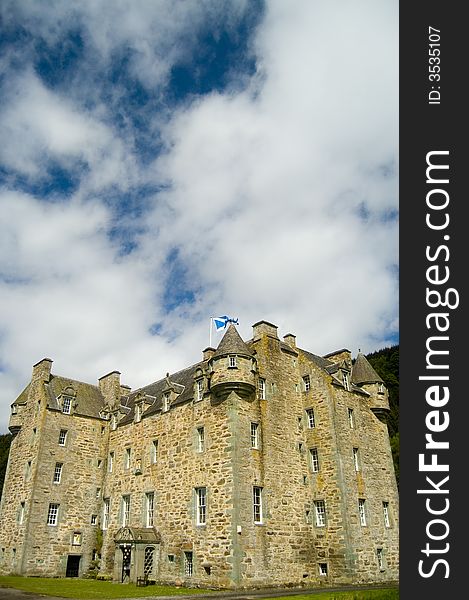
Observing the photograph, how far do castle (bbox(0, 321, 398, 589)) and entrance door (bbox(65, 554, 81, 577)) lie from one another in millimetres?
87

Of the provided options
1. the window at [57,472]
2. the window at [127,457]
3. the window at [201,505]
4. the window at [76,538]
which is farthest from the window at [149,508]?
the window at [57,472]

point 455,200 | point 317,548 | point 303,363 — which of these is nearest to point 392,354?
point 303,363

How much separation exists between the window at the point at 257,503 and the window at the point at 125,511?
11.1 m

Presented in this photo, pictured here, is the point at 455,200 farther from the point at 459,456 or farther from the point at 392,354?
the point at 392,354

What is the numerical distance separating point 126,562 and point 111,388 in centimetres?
1682

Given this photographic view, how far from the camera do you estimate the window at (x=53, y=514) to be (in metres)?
36.1

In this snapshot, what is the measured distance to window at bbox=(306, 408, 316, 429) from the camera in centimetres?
3250

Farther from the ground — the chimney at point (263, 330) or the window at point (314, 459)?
the chimney at point (263, 330)

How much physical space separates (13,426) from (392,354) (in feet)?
138

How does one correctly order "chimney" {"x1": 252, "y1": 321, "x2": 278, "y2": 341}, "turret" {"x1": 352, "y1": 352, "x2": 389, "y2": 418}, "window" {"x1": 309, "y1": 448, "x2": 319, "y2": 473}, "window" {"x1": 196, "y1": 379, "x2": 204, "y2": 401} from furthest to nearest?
"turret" {"x1": 352, "y1": 352, "x2": 389, "y2": 418} → "chimney" {"x1": 252, "y1": 321, "x2": 278, "y2": 341} → "window" {"x1": 309, "y1": 448, "x2": 319, "y2": 473} → "window" {"x1": 196, "y1": 379, "x2": 204, "y2": 401}

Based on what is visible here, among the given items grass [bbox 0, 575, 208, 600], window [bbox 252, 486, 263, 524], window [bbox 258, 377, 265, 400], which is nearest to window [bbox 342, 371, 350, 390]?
window [bbox 258, 377, 265, 400]

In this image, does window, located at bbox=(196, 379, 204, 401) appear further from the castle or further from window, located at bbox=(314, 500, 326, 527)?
window, located at bbox=(314, 500, 326, 527)

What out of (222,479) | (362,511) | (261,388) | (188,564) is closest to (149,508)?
(188,564)

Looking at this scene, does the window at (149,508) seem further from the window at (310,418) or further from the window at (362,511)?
the window at (362,511)
